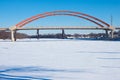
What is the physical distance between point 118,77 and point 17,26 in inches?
2909

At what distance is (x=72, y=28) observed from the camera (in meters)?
80.2

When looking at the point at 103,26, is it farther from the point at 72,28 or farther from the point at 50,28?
the point at 50,28

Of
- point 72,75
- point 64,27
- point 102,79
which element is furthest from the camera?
point 64,27

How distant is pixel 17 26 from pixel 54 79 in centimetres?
7359

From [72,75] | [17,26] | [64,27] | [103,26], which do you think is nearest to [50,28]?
[64,27]

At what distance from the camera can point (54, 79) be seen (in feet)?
23.4

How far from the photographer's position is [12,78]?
7305 millimetres

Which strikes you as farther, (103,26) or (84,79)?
(103,26)

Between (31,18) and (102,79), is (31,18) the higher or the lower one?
the higher one

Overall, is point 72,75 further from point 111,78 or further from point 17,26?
point 17,26

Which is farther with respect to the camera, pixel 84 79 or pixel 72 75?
pixel 72 75

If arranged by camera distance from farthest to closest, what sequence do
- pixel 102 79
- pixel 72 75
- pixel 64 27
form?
1. pixel 64 27
2. pixel 72 75
3. pixel 102 79

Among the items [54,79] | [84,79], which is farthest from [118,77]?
[54,79]

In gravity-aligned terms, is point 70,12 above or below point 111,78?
above
